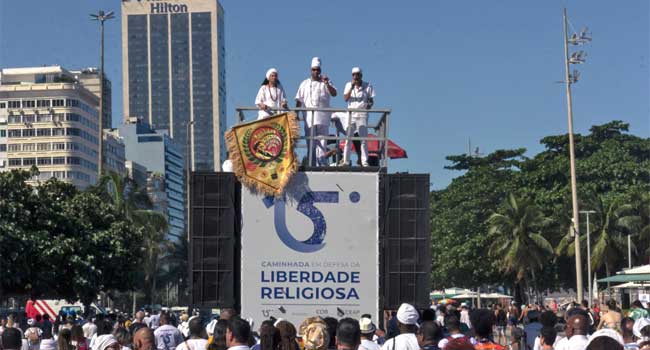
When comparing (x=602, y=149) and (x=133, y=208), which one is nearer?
(x=133, y=208)

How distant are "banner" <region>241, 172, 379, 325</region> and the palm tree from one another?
48171 millimetres

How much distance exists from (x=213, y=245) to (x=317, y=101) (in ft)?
7.97

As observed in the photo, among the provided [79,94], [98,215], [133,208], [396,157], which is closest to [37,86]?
[79,94]

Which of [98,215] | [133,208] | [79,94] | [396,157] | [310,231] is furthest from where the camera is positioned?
[79,94]

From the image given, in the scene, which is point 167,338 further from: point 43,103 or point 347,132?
point 43,103

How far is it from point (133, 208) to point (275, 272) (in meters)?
44.5

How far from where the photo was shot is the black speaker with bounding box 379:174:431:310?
13.8 meters

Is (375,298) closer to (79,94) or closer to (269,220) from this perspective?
(269,220)

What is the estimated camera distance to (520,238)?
201ft

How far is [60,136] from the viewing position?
142 meters

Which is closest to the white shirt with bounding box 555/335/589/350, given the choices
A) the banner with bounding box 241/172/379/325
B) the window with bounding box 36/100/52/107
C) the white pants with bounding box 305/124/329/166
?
the banner with bounding box 241/172/379/325

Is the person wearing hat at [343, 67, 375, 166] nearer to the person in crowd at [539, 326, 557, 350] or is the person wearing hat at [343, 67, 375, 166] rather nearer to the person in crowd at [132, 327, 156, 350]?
the person in crowd at [539, 326, 557, 350]

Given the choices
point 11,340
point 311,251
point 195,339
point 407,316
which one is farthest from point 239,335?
point 311,251

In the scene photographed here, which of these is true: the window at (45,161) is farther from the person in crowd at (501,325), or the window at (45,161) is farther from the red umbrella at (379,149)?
the red umbrella at (379,149)
